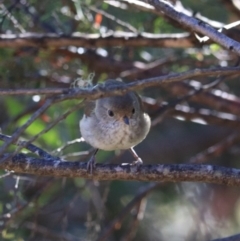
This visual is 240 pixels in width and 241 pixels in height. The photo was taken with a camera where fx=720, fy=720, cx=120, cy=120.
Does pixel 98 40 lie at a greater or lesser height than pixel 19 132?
lesser

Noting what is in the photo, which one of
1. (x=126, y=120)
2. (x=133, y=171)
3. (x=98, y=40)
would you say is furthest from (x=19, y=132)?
(x=98, y=40)

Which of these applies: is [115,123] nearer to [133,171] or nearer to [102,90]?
[133,171]

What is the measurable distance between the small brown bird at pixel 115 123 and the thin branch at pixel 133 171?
601 mm

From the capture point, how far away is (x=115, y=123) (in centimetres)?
406

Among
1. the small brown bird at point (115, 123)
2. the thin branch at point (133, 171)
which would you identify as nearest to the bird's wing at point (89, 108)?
the small brown bird at point (115, 123)

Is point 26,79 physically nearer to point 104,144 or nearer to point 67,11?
point 67,11

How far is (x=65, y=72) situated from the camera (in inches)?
201

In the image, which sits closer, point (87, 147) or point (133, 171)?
point (133, 171)

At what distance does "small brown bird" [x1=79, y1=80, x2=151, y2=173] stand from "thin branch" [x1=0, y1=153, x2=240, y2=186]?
60 cm

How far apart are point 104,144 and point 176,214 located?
2410 millimetres

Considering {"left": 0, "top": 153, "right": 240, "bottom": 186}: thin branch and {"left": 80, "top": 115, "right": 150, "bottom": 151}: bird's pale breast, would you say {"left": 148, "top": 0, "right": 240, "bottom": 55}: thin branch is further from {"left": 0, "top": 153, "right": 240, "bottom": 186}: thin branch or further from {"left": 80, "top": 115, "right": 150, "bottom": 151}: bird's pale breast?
{"left": 80, "top": 115, "right": 150, "bottom": 151}: bird's pale breast

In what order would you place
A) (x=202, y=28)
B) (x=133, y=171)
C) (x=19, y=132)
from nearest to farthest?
(x=19, y=132)
(x=202, y=28)
(x=133, y=171)

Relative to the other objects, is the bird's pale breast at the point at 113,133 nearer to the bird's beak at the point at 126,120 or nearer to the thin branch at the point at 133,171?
the bird's beak at the point at 126,120

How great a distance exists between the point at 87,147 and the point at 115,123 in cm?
182
